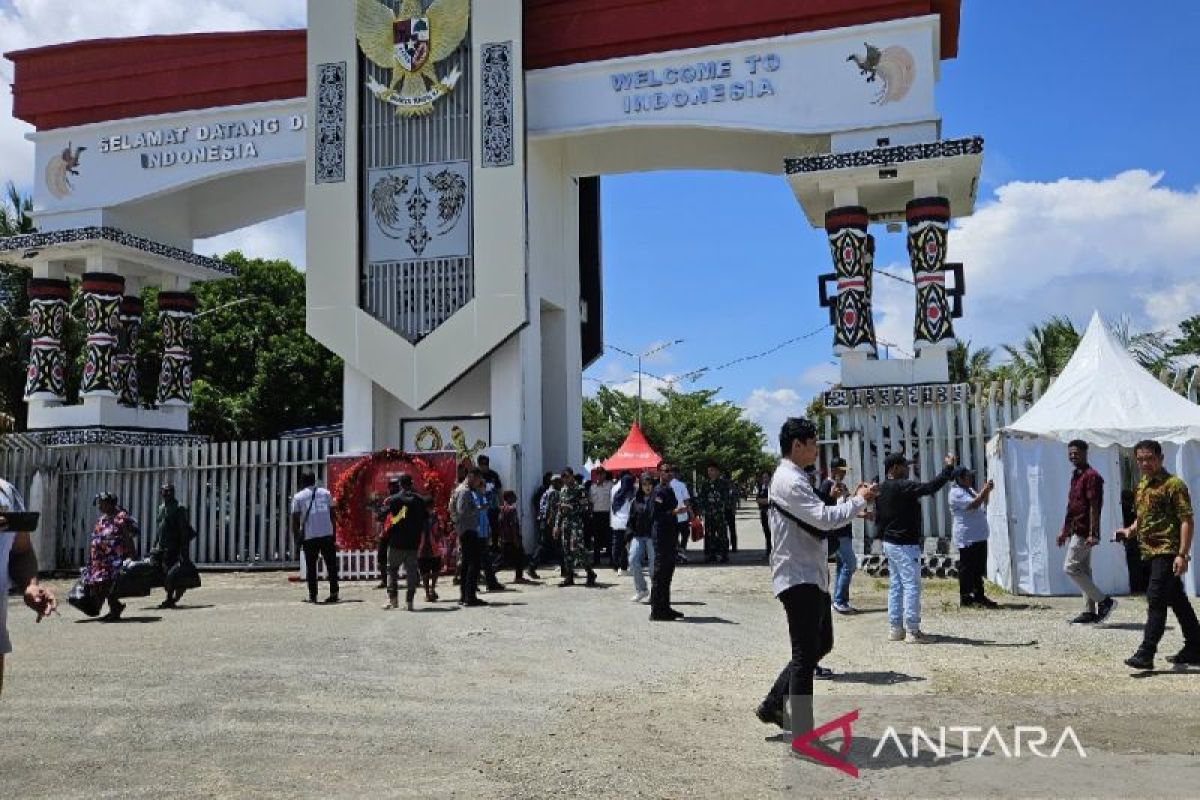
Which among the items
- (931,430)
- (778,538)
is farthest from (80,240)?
(778,538)

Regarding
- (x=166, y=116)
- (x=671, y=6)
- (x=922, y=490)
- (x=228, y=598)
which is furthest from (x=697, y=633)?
(x=166, y=116)

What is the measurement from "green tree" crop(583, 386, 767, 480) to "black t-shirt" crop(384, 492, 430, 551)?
3543 cm

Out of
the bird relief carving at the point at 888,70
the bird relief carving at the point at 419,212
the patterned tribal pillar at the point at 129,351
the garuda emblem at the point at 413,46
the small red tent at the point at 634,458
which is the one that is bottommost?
the small red tent at the point at 634,458

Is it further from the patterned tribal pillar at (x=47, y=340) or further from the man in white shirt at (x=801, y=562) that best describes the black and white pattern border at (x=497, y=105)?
the man in white shirt at (x=801, y=562)

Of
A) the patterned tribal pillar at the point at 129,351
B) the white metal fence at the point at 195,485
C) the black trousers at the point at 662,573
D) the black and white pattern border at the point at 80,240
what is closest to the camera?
the black trousers at the point at 662,573

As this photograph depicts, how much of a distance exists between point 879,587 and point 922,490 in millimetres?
4803

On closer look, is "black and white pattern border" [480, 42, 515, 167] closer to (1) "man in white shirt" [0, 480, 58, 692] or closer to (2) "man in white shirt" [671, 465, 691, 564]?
(2) "man in white shirt" [671, 465, 691, 564]

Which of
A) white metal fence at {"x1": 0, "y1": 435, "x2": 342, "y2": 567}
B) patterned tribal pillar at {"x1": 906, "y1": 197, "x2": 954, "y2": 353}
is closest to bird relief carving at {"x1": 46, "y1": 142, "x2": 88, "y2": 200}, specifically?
white metal fence at {"x1": 0, "y1": 435, "x2": 342, "y2": 567}

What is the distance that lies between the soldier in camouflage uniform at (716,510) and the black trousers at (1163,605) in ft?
34.0

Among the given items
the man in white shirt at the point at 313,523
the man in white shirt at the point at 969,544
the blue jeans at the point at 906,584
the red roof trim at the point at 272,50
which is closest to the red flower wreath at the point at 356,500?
the man in white shirt at the point at 313,523

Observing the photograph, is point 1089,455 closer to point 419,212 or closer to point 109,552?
point 109,552

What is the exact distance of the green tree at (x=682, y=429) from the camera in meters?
48.6

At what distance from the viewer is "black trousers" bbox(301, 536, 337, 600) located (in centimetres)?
1348

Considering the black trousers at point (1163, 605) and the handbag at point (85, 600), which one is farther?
the handbag at point (85, 600)
